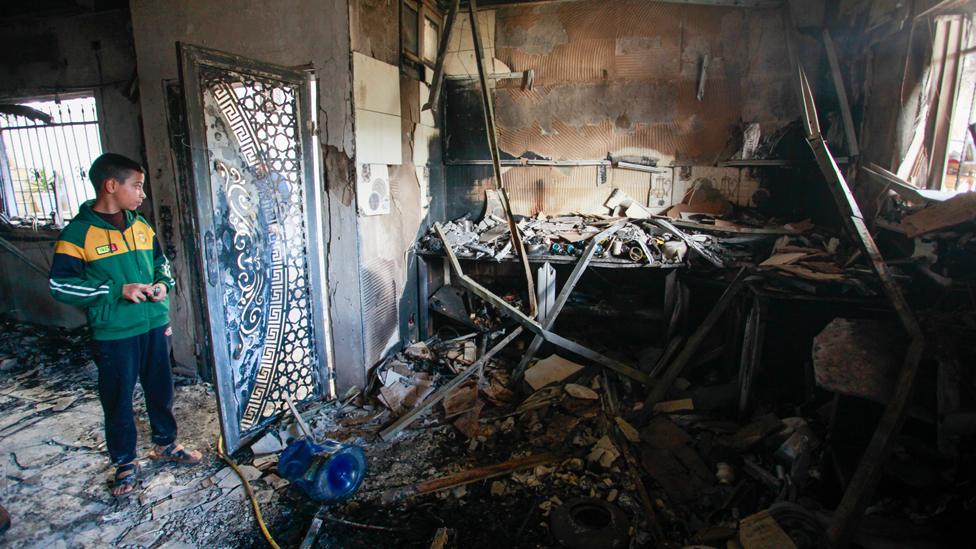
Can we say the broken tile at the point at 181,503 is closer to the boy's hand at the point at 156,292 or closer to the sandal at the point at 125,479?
the sandal at the point at 125,479

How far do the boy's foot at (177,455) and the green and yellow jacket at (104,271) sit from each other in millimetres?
1005

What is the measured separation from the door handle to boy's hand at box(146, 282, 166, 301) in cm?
28

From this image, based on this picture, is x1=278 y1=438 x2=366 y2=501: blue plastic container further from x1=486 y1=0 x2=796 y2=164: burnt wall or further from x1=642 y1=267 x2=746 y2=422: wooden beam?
x1=486 y1=0 x2=796 y2=164: burnt wall

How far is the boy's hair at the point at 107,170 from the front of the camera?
290cm

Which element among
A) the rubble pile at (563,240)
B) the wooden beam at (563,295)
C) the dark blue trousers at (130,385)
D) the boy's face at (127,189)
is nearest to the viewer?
the boy's face at (127,189)

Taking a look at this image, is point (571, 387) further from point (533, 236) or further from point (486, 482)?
point (533, 236)

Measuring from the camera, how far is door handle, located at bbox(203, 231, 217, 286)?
320cm

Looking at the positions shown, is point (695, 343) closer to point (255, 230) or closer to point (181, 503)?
point (255, 230)

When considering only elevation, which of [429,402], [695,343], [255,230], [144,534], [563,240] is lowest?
[144,534]

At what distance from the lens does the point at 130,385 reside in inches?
123

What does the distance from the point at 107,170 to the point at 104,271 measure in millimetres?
619

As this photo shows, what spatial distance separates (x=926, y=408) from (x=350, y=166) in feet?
13.9

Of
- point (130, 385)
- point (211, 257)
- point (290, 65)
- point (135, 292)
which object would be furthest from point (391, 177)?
point (130, 385)

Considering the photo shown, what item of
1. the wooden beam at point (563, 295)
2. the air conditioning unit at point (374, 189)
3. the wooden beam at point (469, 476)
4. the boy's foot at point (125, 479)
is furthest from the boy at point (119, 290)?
the wooden beam at point (563, 295)
